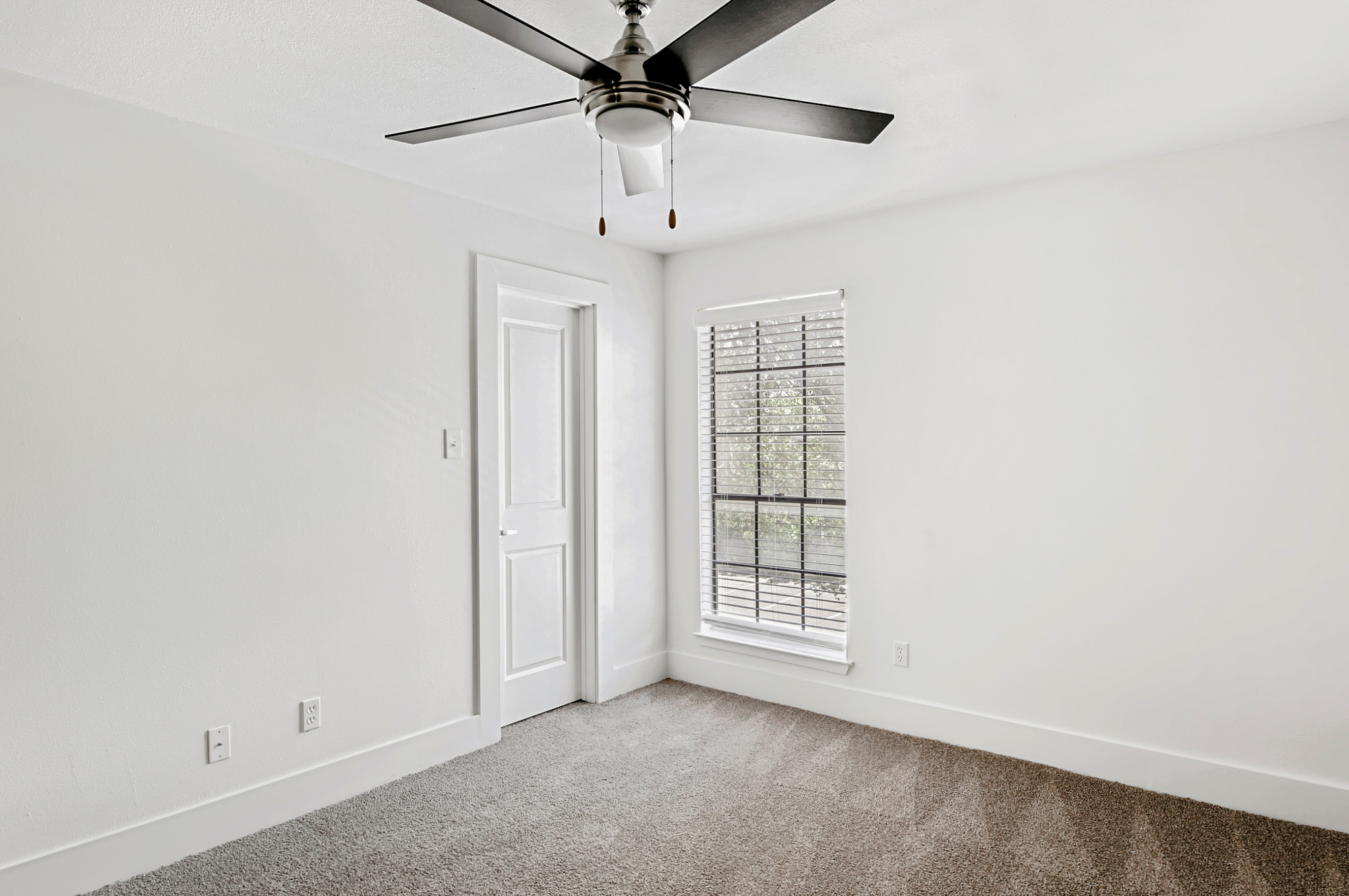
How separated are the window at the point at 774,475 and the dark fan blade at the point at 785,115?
1745mm

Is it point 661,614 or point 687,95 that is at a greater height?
point 687,95

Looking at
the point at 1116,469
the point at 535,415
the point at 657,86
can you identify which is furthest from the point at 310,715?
the point at 1116,469

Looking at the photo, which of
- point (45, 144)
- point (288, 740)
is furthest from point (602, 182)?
point (288, 740)

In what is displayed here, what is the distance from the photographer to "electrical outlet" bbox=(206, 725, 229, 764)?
2447mm

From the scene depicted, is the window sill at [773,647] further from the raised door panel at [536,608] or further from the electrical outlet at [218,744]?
the electrical outlet at [218,744]

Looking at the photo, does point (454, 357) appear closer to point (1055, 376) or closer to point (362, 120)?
point (362, 120)

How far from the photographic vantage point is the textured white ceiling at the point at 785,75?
1.83m

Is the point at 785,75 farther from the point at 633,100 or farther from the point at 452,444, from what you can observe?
the point at 452,444

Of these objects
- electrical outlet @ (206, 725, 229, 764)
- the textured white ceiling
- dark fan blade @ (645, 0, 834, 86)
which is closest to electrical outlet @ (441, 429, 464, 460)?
the textured white ceiling

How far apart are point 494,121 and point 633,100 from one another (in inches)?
17.3

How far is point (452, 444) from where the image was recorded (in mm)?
3143

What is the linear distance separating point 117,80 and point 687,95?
1.70 meters

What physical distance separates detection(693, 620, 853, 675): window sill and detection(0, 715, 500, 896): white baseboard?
1296 millimetres

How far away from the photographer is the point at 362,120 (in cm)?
239
